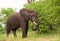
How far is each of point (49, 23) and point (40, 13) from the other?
87 cm

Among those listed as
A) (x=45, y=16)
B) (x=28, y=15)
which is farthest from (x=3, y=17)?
(x=28, y=15)

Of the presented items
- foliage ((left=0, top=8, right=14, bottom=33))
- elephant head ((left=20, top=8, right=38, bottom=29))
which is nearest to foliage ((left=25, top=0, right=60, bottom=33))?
elephant head ((left=20, top=8, right=38, bottom=29))

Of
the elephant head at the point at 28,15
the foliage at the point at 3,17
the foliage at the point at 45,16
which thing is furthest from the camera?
the foliage at the point at 3,17

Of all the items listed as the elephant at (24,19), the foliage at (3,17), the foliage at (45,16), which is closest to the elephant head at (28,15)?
the elephant at (24,19)

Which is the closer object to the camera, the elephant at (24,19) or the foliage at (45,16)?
the elephant at (24,19)

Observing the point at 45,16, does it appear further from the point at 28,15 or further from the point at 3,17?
the point at 3,17

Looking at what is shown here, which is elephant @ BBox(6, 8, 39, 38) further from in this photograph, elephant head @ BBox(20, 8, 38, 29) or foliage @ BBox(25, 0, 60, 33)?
foliage @ BBox(25, 0, 60, 33)

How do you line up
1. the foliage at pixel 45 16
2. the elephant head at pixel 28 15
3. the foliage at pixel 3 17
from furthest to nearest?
the foliage at pixel 3 17, the foliage at pixel 45 16, the elephant head at pixel 28 15

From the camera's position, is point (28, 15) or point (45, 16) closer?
point (28, 15)

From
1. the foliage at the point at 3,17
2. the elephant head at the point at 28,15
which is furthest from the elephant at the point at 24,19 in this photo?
the foliage at the point at 3,17

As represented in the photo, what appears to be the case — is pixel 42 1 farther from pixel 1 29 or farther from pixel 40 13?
pixel 1 29

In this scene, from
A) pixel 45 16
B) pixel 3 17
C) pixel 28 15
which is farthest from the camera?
pixel 3 17

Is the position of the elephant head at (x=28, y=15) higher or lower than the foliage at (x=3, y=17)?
higher

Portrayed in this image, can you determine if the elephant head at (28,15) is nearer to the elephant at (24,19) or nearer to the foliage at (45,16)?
the elephant at (24,19)
